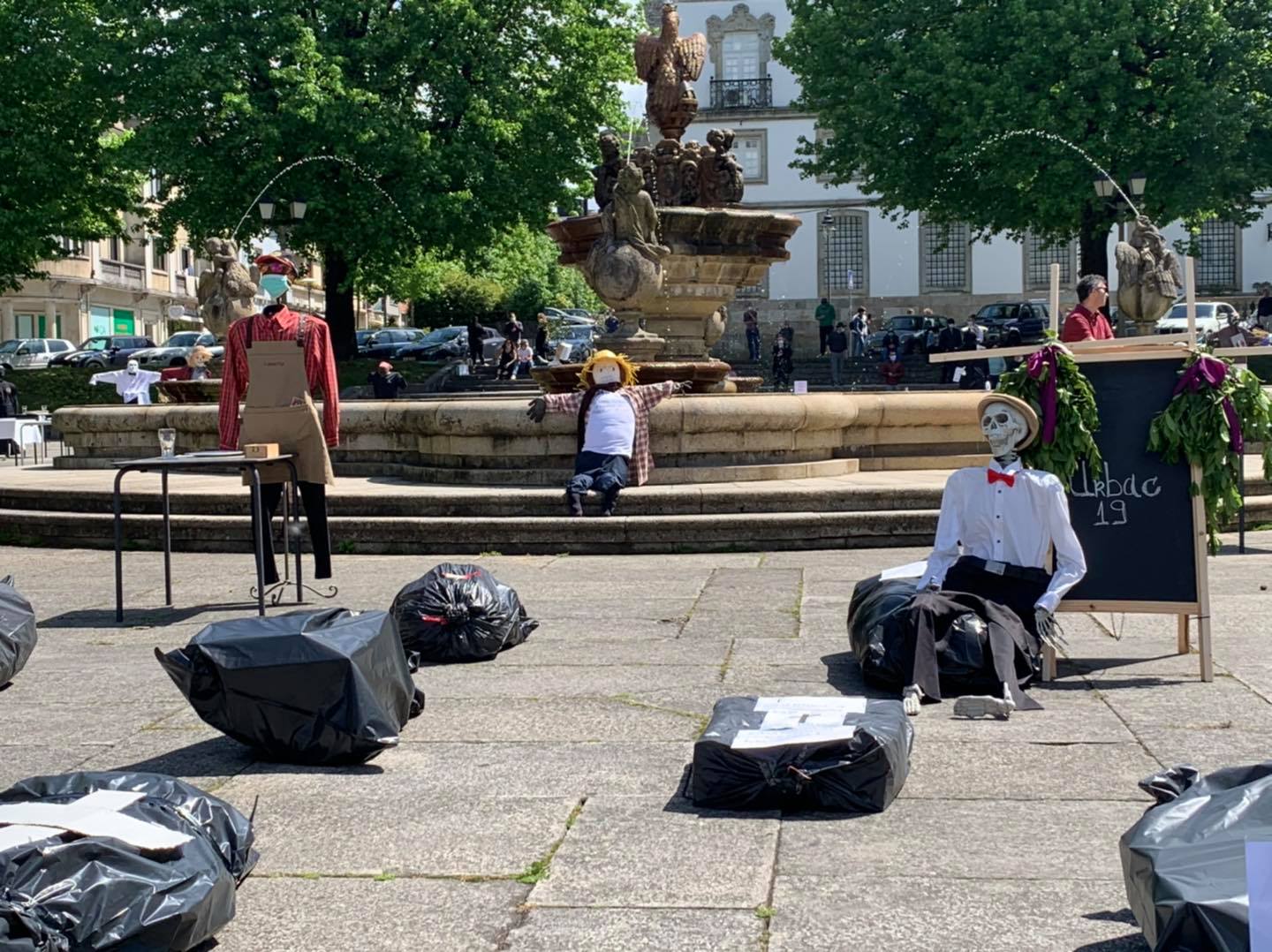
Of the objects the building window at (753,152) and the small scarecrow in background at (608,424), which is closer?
the small scarecrow in background at (608,424)

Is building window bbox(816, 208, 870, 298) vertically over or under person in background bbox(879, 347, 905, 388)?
over

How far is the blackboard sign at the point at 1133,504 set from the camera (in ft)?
23.7

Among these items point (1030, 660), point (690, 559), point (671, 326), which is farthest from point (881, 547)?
point (671, 326)

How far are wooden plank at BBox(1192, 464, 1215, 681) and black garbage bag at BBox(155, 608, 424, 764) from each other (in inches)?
134

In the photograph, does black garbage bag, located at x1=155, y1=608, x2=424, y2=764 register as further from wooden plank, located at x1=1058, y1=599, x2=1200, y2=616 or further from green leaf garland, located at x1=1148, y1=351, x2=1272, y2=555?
green leaf garland, located at x1=1148, y1=351, x2=1272, y2=555

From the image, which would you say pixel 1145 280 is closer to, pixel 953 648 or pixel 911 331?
pixel 911 331

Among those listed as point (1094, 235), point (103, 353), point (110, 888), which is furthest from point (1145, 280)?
point (103, 353)

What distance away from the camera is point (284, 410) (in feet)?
30.5

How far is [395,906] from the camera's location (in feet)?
13.6

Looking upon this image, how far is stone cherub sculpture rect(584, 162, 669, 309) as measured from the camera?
60.4 feet

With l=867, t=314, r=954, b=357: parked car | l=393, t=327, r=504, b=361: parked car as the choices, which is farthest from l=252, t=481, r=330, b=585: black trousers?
l=393, t=327, r=504, b=361: parked car

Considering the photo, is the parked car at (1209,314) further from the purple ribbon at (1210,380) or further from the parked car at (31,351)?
the purple ribbon at (1210,380)

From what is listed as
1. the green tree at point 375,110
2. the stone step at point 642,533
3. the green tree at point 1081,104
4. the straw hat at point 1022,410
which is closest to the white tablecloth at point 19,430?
the stone step at point 642,533

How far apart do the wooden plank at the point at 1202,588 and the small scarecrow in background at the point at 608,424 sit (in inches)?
220
